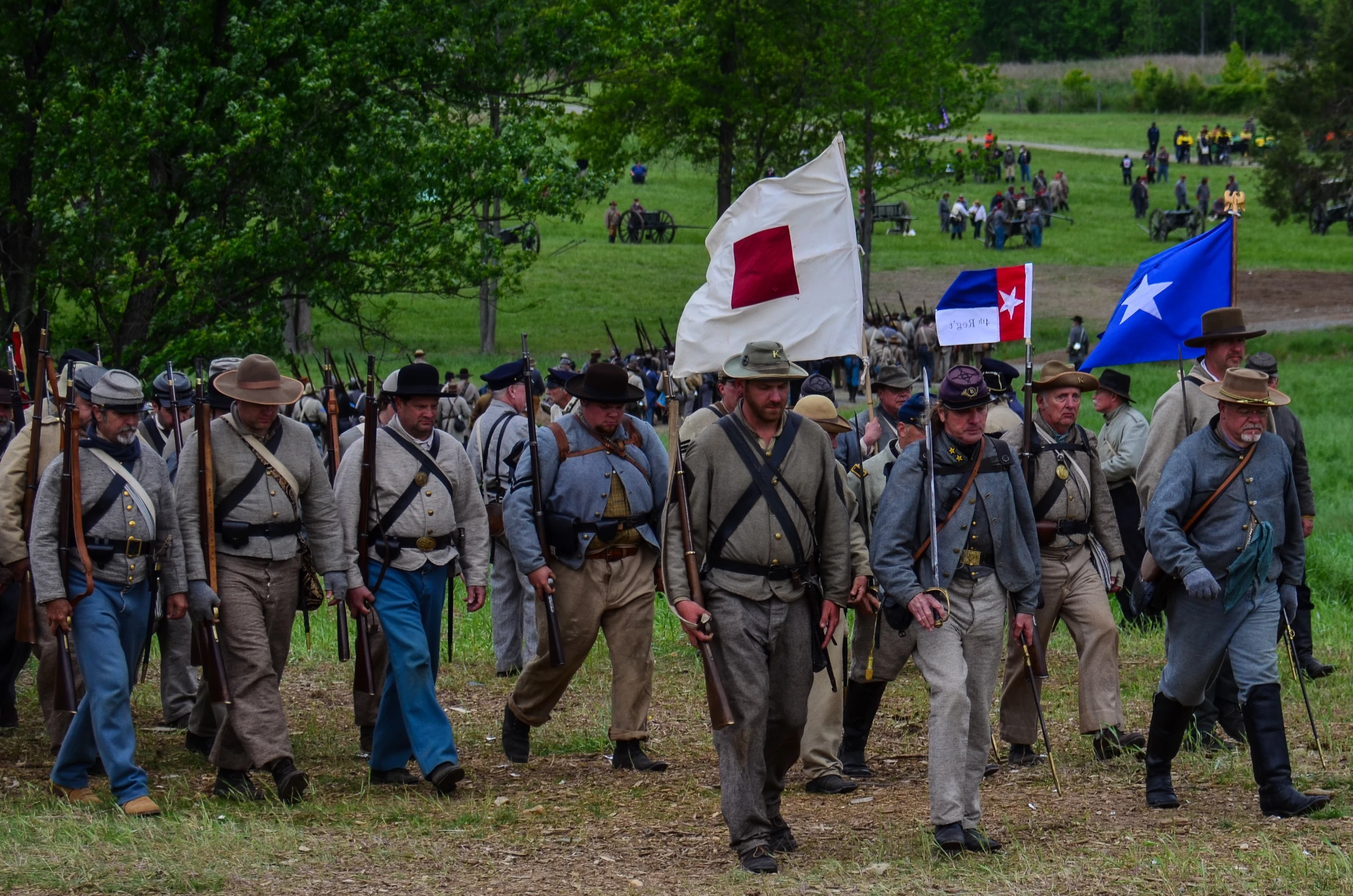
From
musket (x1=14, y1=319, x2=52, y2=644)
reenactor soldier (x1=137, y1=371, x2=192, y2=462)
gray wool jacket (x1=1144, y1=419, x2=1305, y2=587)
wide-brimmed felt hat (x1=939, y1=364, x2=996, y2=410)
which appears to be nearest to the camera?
wide-brimmed felt hat (x1=939, y1=364, x2=996, y2=410)

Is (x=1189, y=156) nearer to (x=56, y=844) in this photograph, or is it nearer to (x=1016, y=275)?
(x=1016, y=275)

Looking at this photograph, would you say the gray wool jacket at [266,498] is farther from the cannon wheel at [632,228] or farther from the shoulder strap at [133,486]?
the cannon wheel at [632,228]

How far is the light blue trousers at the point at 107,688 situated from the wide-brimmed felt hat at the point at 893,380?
13.7ft

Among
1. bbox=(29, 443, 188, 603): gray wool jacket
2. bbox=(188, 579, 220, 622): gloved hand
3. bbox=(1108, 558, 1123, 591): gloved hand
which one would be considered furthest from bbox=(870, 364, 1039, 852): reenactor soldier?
bbox=(29, 443, 188, 603): gray wool jacket

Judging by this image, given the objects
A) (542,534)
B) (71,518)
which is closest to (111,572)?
(71,518)

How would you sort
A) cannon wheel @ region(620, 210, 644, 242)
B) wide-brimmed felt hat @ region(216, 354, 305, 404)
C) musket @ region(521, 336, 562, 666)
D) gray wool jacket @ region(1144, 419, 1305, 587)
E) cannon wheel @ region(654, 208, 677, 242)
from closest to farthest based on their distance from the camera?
gray wool jacket @ region(1144, 419, 1305, 587) < wide-brimmed felt hat @ region(216, 354, 305, 404) < musket @ region(521, 336, 562, 666) < cannon wheel @ region(620, 210, 644, 242) < cannon wheel @ region(654, 208, 677, 242)

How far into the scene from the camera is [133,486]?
779cm

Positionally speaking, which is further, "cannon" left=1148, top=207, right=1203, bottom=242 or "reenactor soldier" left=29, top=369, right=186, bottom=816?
"cannon" left=1148, top=207, right=1203, bottom=242

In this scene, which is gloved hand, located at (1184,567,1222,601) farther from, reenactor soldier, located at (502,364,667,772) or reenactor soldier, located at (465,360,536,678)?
reenactor soldier, located at (465,360,536,678)

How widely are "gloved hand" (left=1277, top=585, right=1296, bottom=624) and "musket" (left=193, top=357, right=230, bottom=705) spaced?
4.84m

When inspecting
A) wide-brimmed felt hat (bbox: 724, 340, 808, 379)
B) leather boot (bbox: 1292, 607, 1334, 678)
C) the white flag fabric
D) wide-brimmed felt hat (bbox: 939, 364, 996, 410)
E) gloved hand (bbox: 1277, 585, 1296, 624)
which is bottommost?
leather boot (bbox: 1292, 607, 1334, 678)

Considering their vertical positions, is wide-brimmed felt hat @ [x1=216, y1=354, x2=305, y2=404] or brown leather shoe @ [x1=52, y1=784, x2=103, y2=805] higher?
wide-brimmed felt hat @ [x1=216, y1=354, x2=305, y2=404]

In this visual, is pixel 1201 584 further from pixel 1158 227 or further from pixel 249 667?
pixel 1158 227

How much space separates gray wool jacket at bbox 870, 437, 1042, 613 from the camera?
6926mm
